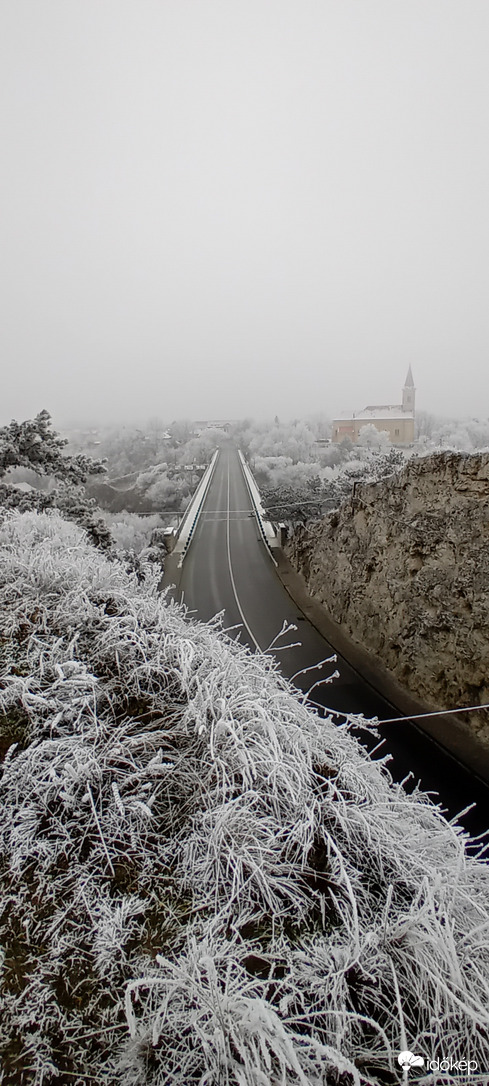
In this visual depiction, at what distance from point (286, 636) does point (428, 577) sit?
11.7 ft

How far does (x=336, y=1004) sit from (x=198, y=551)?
614 inches

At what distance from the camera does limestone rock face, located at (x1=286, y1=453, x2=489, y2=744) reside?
7152mm

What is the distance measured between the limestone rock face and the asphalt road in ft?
2.88

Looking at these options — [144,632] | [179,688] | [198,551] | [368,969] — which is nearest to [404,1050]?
[368,969]

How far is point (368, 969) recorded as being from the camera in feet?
5.61

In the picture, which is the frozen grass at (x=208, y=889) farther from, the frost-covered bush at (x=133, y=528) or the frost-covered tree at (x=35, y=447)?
the frost-covered bush at (x=133, y=528)

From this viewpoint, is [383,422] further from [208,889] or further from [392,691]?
[208,889]

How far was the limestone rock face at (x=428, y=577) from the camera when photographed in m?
7.15

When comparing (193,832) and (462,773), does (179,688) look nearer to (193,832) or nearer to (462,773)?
(193,832)

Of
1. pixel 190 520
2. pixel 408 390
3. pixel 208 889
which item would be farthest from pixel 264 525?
pixel 408 390

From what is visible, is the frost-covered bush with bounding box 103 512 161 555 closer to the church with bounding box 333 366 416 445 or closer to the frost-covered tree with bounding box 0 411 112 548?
the frost-covered tree with bounding box 0 411 112 548

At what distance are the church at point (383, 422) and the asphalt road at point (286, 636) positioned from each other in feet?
50.0

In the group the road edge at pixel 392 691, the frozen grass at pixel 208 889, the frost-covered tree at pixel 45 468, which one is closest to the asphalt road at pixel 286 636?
the road edge at pixel 392 691

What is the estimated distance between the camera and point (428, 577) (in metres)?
7.97
